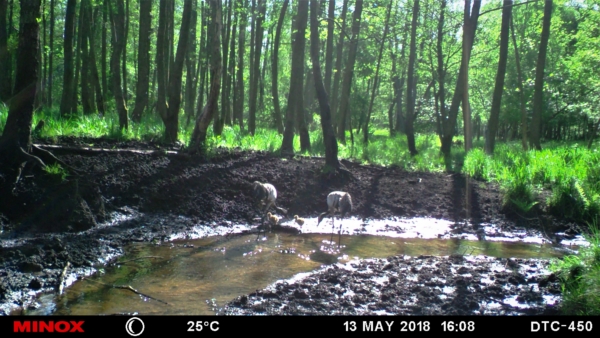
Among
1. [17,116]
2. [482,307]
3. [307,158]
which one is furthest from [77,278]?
[307,158]

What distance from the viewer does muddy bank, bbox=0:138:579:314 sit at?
300 inches

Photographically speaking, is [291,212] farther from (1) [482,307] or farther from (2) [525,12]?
(2) [525,12]

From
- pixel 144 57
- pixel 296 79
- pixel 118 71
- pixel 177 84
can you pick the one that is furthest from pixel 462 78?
pixel 118 71

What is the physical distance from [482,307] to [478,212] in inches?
289

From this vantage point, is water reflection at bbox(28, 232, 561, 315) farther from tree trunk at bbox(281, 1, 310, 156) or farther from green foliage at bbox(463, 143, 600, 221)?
tree trunk at bbox(281, 1, 310, 156)

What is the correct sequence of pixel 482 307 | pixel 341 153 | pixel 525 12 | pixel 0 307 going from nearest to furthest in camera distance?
pixel 0 307
pixel 482 307
pixel 341 153
pixel 525 12

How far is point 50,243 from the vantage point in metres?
7.92

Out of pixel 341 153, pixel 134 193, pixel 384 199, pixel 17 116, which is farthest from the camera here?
pixel 341 153

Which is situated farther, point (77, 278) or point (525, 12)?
point (525, 12)

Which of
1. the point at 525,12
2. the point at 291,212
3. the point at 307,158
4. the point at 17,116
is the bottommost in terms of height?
the point at 291,212
